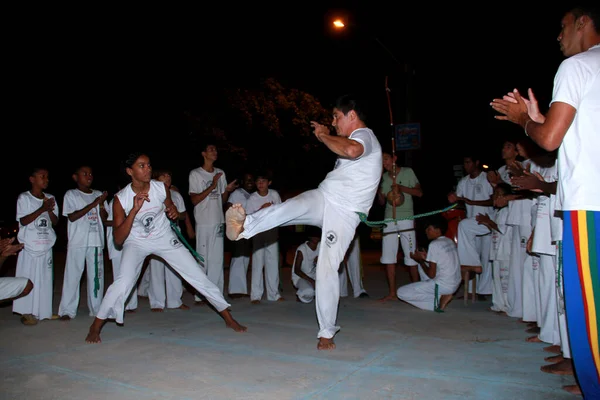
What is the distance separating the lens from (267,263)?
863 centimetres

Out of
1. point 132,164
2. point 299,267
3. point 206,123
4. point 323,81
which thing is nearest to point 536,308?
point 299,267

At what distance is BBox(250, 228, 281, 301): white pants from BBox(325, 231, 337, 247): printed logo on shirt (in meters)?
3.14

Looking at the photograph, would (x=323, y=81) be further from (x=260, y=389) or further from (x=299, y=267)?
(x=260, y=389)

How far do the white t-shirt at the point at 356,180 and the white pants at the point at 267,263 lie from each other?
10.5ft

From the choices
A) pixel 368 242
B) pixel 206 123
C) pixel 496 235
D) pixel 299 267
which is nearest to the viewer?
pixel 496 235

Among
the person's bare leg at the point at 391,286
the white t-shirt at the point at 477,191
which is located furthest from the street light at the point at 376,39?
the person's bare leg at the point at 391,286

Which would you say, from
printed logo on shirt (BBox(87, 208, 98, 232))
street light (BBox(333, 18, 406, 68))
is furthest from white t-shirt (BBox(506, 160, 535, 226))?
street light (BBox(333, 18, 406, 68))

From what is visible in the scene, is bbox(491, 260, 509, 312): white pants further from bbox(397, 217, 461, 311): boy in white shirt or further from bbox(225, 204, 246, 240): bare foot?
bbox(225, 204, 246, 240): bare foot

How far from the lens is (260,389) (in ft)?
13.8

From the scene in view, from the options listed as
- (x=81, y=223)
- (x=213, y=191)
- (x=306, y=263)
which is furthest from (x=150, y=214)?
(x=306, y=263)

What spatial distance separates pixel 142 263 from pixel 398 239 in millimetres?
4239

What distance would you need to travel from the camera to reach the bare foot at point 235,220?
5.21 metres

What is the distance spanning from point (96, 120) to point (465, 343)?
16837 millimetres

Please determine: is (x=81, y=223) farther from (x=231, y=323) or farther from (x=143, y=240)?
(x=231, y=323)
